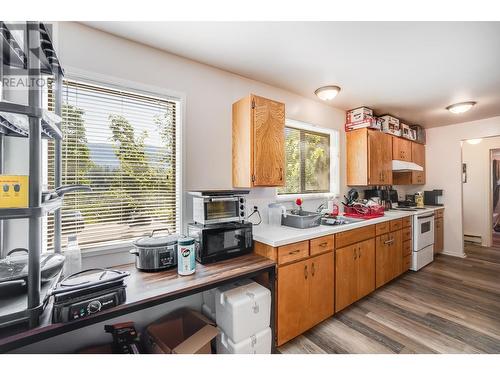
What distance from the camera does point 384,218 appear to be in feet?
9.36

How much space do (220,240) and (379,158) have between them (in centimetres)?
288

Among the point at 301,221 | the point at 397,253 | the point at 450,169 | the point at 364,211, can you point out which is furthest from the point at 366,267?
the point at 450,169

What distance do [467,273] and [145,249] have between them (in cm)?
447

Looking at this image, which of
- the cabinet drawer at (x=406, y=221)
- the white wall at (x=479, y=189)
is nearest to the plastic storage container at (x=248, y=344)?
the cabinet drawer at (x=406, y=221)

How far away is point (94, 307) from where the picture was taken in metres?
1.08

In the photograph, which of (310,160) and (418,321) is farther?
(310,160)

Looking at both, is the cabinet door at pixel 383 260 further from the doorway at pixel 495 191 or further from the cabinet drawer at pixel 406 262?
the doorway at pixel 495 191

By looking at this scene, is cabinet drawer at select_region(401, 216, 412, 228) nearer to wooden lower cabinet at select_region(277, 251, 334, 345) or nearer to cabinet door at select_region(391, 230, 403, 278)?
cabinet door at select_region(391, 230, 403, 278)

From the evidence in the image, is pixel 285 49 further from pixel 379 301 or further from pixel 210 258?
pixel 379 301

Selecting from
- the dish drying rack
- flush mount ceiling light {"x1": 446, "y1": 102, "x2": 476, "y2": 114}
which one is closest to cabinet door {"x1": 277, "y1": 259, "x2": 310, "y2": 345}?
the dish drying rack

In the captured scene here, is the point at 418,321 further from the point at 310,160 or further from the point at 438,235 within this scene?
the point at 438,235

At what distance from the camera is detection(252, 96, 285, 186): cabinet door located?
209cm
